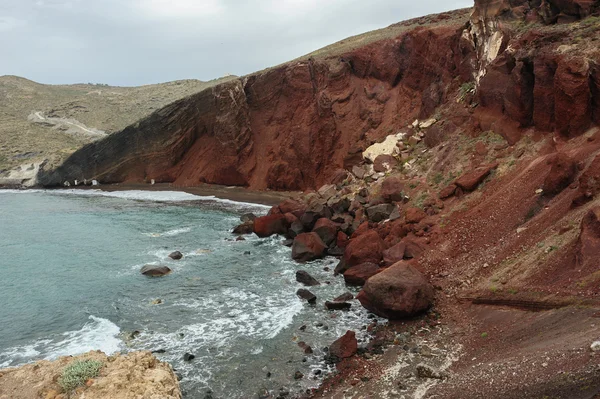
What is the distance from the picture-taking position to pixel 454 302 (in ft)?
48.0

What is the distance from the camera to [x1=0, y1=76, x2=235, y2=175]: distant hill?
72625 mm

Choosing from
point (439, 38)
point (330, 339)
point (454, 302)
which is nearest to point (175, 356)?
point (330, 339)

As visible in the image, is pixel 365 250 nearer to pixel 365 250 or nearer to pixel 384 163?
pixel 365 250

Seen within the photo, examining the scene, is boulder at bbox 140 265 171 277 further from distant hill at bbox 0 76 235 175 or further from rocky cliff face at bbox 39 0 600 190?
distant hill at bbox 0 76 235 175

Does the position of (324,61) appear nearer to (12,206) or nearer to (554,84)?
(554,84)

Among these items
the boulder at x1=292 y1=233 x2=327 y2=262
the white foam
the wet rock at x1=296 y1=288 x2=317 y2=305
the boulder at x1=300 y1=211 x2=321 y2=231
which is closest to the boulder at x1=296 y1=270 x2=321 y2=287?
the wet rock at x1=296 y1=288 x2=317 y2=305

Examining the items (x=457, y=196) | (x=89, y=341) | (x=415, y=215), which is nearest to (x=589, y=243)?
(x=457, y=196)

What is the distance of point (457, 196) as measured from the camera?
20.5 meters

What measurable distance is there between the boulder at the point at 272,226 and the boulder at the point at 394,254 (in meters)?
9.72

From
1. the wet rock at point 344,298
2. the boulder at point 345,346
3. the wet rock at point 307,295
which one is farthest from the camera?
the wet rock at point 307,295

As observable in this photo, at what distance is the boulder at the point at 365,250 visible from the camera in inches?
771

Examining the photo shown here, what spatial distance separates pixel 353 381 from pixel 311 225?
14727 mm

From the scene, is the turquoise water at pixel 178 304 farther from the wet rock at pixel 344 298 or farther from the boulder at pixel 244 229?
the boulder at pixel 244 229

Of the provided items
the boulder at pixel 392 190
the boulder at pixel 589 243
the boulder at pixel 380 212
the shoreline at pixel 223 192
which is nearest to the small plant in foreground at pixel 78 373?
the boulder at pixel 589 243
